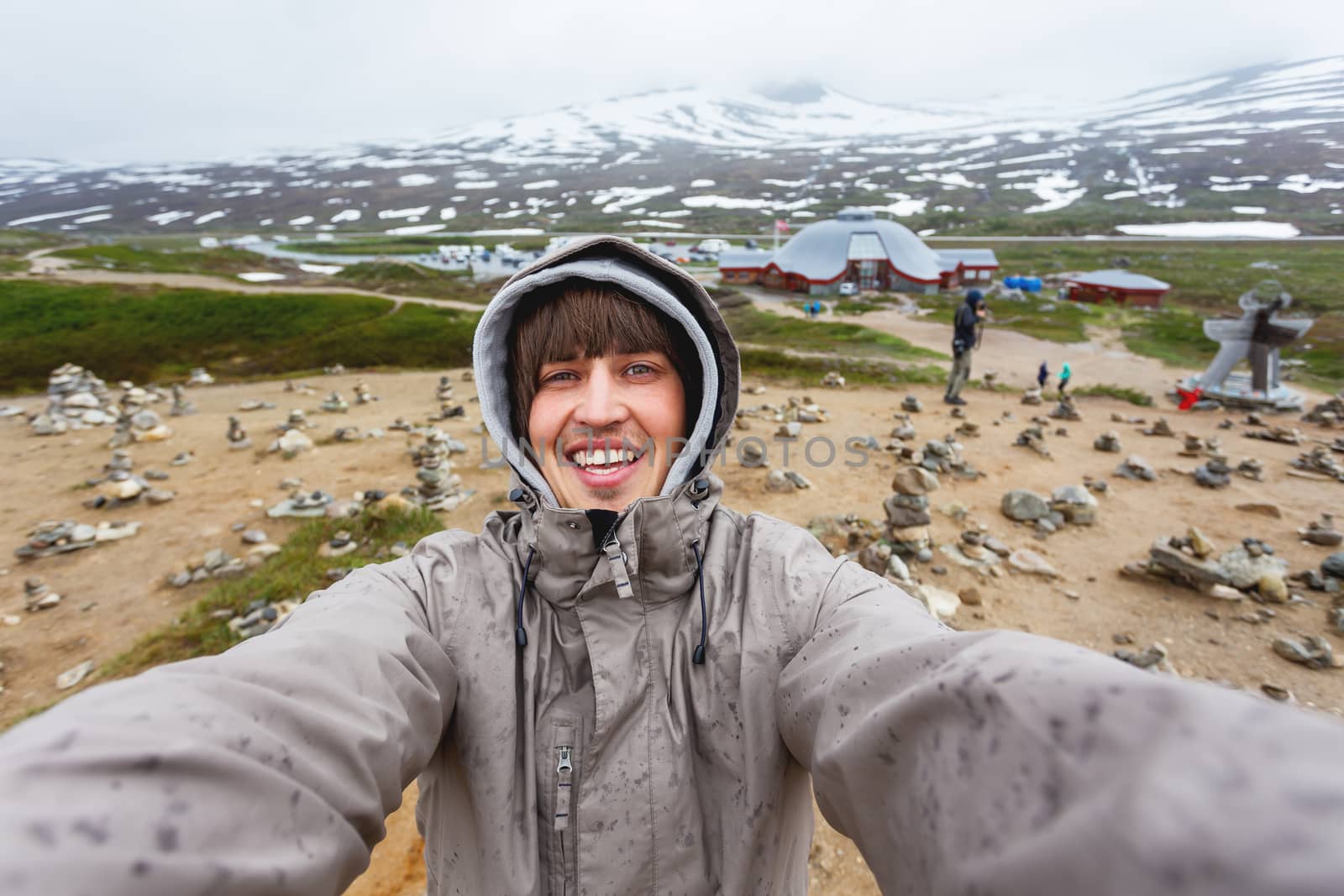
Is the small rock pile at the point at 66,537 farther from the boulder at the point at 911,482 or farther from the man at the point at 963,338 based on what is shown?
the man at the point at 963,338

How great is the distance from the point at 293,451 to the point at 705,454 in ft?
35.4

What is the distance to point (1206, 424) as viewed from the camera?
12.8 m

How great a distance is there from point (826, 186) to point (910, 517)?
136m

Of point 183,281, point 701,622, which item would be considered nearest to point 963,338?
point 701,622

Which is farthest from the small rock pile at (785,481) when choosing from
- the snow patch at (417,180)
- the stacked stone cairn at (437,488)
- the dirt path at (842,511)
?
the snow patch at (417,180)

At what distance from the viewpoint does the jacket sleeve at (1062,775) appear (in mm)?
644

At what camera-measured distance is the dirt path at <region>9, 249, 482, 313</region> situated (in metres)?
34.3

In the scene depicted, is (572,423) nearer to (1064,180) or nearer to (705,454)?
(705,454)

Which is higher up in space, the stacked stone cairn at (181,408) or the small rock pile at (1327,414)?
the small rock pile at (1327,414)

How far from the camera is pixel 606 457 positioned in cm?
226

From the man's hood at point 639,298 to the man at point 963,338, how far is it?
12411 millimetres

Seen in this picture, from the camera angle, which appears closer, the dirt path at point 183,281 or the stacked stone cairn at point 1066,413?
the stacked stone cairn at point 1066,413

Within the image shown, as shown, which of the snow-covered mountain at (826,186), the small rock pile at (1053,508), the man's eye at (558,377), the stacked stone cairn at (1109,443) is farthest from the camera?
the snow-covered mountain at (826,186)

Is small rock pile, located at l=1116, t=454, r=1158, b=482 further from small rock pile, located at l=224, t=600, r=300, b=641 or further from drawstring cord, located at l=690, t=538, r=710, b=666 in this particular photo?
small rock pile, located at l=224, t=600, r=300, b=641
